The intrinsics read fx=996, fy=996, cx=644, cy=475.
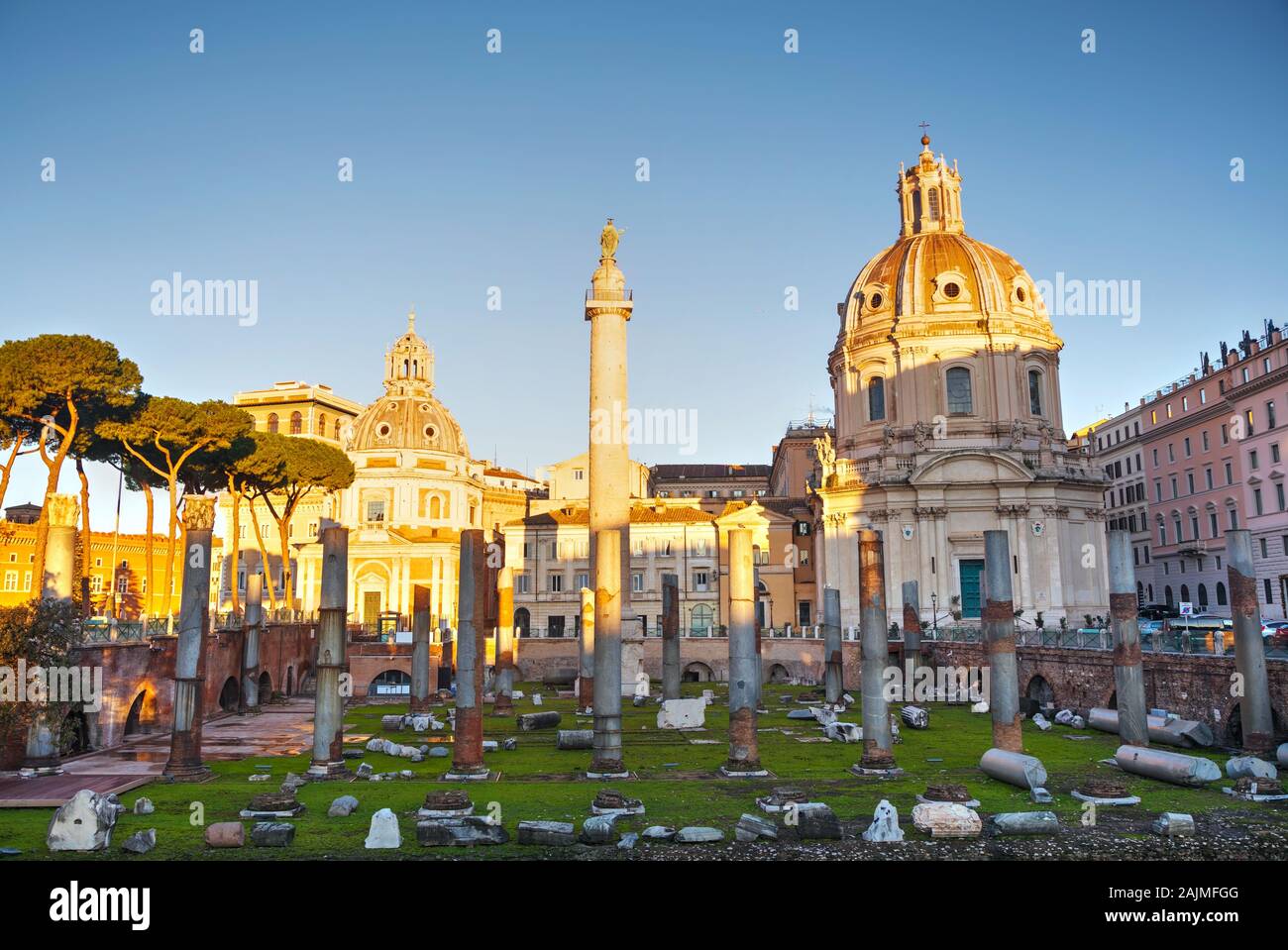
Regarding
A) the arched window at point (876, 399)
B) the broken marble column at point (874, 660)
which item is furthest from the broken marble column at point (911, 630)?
the arched window at point (876, 399)

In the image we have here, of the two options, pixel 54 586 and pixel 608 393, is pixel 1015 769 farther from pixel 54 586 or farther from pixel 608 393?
pixel 54 586

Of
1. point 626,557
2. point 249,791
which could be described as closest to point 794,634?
point 626,557

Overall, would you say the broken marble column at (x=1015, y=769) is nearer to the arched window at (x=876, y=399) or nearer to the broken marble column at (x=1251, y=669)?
the broken marble column at (x=1251, y=669)

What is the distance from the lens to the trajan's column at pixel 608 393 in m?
31.8

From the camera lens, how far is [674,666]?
3750cm

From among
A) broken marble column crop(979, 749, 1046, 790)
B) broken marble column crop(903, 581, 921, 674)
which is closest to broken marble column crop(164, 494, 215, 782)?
broken marble column crop(979, 749, 1046, 790)

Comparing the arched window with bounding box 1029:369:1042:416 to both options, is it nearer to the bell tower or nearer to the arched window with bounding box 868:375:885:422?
the arched window with bounding box 868:375:885:422

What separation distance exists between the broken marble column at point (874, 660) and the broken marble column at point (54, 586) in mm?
19025

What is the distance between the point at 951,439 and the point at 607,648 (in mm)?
34951

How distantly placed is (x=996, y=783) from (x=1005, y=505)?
31.7 metres

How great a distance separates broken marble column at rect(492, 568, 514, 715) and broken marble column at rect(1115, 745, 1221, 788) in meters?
21.7

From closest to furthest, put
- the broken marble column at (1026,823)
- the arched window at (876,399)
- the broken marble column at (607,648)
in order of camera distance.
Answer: the broken marble column at (1026,823)
the broken marble column at (607,648)
the arched window at (876,399)

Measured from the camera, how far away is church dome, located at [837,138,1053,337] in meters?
54.4
